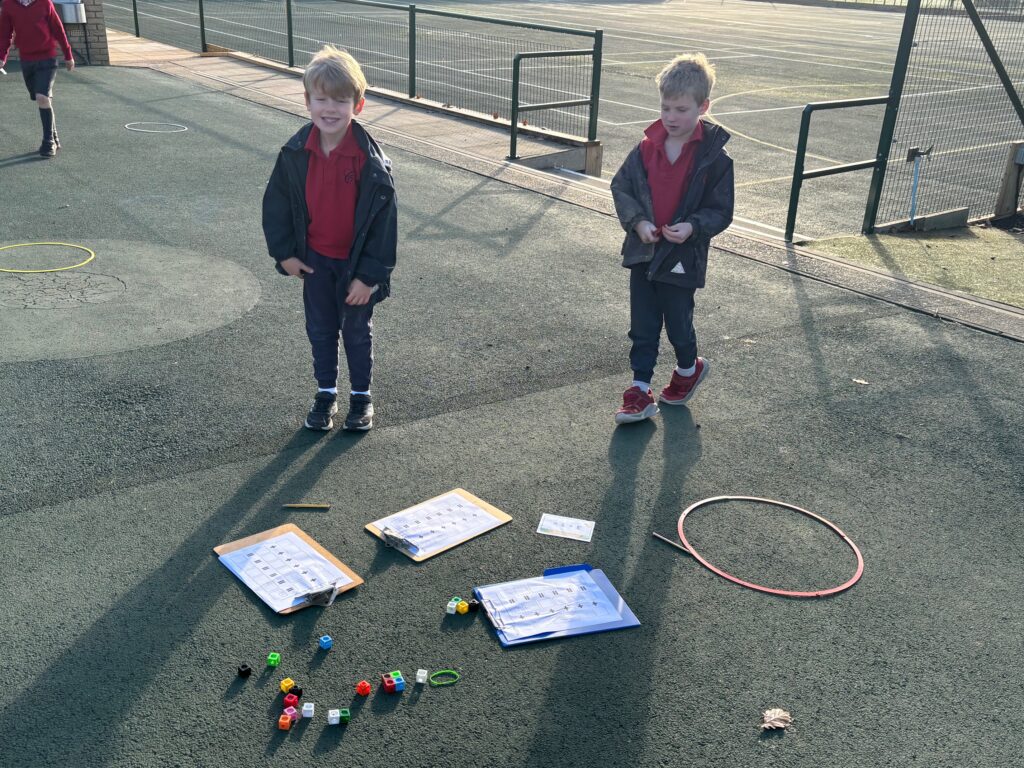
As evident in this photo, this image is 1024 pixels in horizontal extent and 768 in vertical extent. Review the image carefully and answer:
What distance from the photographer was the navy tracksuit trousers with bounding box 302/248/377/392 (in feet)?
15.3

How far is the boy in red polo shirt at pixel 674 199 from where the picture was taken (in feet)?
14.9

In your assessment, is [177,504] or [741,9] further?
[741,9]

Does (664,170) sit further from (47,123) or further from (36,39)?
(47,123)

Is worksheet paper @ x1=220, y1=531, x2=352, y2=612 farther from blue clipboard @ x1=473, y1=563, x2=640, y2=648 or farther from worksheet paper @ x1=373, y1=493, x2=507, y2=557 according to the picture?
blue clipboard @ x1=473, y1=563, x2=640, y2=648

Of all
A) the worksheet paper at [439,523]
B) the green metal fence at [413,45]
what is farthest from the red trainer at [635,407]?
the green metal fence at [413,45]

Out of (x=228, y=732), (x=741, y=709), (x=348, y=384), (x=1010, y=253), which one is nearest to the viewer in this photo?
(x=228, y=732)

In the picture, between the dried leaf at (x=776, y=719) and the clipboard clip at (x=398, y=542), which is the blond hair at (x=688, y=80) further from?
the dried leaf at (x=776, y=719)

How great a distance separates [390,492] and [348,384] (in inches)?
48.1

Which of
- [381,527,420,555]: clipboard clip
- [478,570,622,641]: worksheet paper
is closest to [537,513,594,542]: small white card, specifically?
[478,570,622,641]: worksheet paper

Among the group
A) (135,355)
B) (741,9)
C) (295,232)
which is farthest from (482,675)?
(741,9)

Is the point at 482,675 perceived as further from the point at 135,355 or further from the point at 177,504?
the point at 135,355

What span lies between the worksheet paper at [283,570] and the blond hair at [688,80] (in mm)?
2593

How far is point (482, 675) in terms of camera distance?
10.8 ft

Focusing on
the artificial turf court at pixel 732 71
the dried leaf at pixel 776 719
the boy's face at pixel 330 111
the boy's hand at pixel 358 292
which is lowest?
the artificial turf court at pixel 732 71
